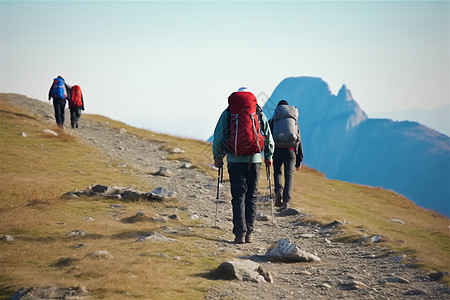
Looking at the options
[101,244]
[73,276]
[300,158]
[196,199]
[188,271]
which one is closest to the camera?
[73,276]

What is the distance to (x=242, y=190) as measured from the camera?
11078 mm

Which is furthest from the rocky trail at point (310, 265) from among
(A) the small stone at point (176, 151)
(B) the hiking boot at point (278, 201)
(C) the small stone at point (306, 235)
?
(A) the small stone at point (176, 151)

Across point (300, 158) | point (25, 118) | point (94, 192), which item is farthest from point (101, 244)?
point (25, 118)

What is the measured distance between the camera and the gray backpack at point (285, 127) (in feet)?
49.8

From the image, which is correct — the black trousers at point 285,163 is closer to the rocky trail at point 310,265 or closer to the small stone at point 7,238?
the rocky trail at point 310,265

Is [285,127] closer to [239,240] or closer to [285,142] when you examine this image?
[285,142]

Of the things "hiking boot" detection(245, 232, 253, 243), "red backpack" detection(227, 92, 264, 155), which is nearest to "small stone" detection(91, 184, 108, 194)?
"hiking boot" detection(245, 232, 253, 243)

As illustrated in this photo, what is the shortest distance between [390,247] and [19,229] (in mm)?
8980

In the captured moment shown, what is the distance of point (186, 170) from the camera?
1005 inches


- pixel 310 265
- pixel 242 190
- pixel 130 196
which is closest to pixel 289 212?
pixel 130 196

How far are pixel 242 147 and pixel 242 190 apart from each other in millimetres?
1057

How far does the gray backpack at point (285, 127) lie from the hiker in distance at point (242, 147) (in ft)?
12.4

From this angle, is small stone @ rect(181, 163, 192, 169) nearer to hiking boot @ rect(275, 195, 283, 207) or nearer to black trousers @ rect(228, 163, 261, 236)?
hiking boot @ rect(275, 195, 283, 207)

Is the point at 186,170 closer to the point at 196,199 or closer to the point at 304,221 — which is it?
the point at 196,199
